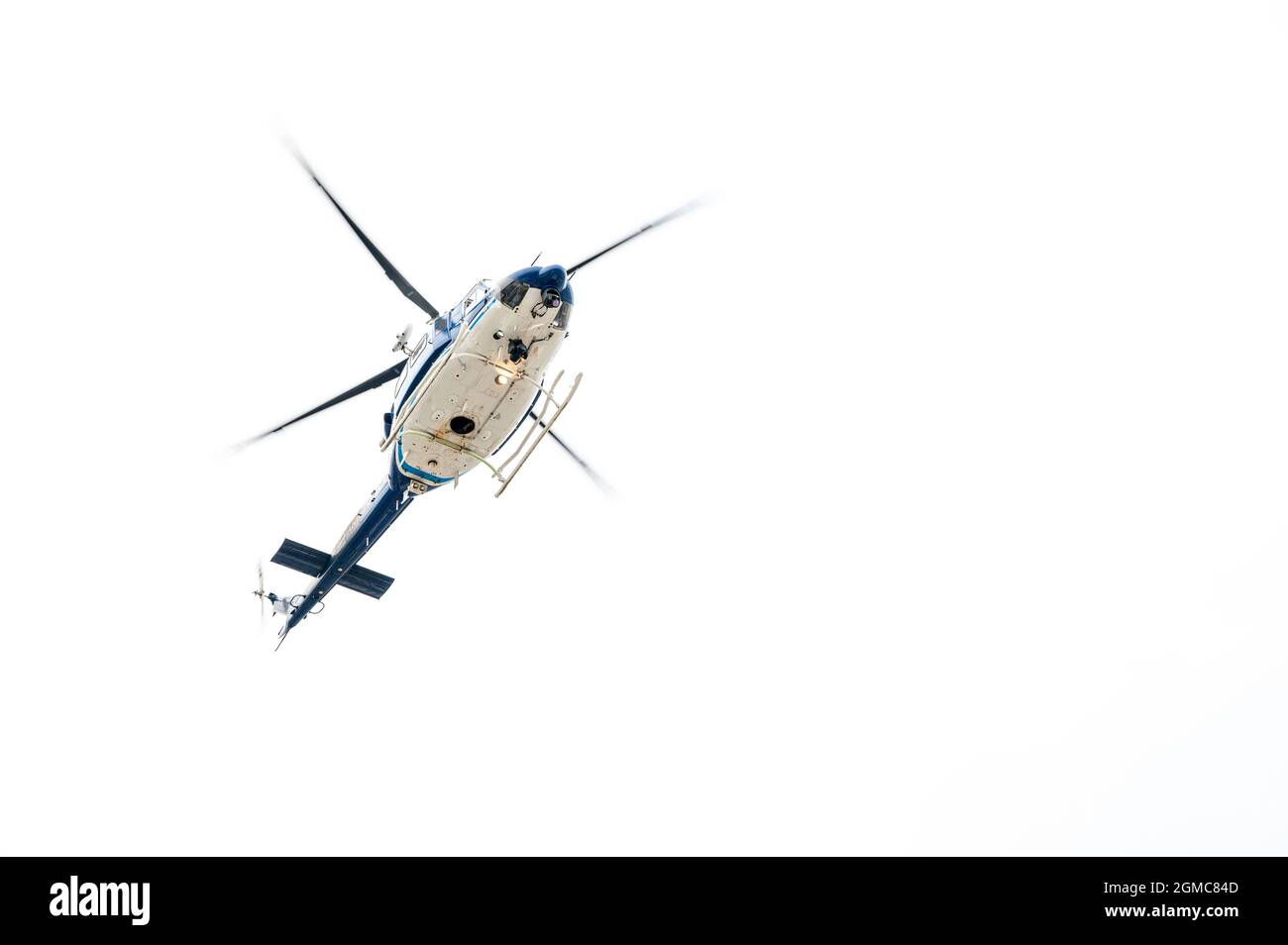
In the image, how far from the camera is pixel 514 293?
51.5 ft

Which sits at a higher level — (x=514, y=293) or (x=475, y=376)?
(x=514, y=293)

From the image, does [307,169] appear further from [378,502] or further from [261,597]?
[261,597]

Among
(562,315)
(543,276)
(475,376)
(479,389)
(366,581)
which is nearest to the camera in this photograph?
(543,276)

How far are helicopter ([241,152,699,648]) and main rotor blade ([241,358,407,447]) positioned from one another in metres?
0.02

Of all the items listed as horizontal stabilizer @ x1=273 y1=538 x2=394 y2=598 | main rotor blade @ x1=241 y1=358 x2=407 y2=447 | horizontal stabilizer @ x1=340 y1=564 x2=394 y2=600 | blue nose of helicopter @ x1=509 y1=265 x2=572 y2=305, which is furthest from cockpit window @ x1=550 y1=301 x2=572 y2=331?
horizontal stabilizer @ x1=340 y1=564 x2=394 y2=600

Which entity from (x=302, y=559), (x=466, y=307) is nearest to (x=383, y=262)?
(x=466, y=307)

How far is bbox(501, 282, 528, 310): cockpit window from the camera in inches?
617

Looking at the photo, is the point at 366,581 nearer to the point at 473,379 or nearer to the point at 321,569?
the point at 321,569

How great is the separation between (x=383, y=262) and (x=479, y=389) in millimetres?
2310

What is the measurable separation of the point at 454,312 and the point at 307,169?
284 centimetres

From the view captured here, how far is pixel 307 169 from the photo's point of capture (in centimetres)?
1602

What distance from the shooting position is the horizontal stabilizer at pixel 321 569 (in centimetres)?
2072

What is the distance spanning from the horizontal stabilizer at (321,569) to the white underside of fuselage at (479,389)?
4.18 metres

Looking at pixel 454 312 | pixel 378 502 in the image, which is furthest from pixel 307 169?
pixel 378 502
